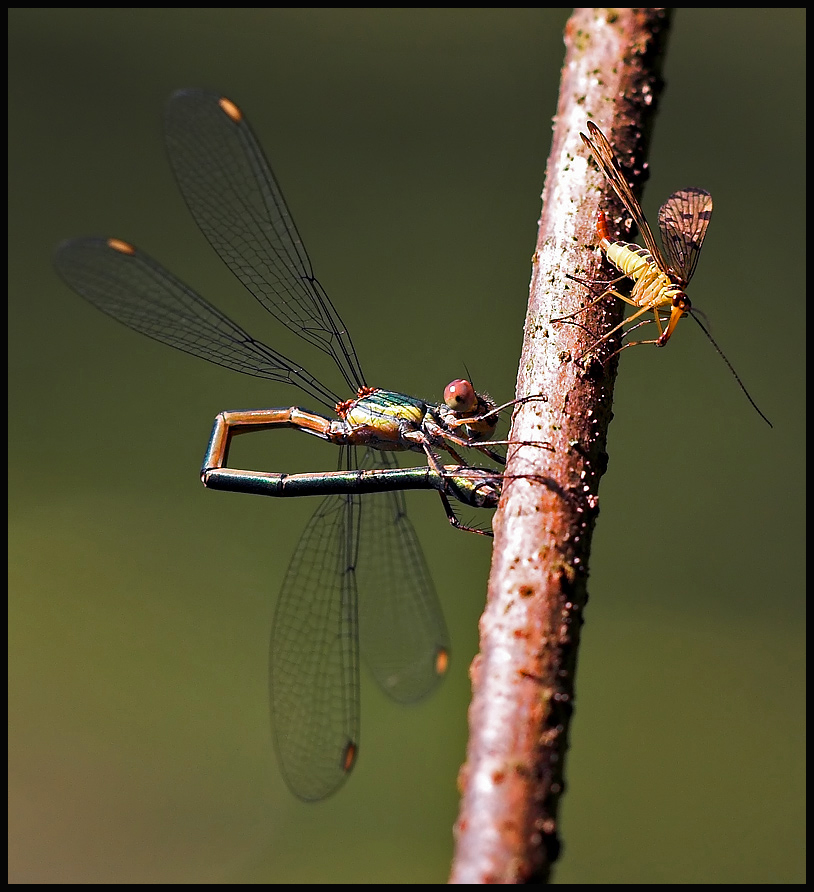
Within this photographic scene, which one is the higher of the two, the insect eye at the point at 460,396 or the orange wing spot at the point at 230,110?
the orange wing spot at the point at 230,110

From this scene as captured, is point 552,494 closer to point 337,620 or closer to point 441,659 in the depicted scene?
point 337,620

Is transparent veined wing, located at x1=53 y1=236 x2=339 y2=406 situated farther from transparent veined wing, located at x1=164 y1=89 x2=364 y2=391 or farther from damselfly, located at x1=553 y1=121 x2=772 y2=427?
damselfly, located at x1=553 y1=121 x2=772 y2=427

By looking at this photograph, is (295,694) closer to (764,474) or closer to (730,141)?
(764,474)

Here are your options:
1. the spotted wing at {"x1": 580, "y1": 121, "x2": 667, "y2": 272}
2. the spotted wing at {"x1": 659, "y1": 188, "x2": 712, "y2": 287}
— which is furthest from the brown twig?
the spotted wing at {"x1": 659, "y1": 188, "x2": 712, "y2": 287}

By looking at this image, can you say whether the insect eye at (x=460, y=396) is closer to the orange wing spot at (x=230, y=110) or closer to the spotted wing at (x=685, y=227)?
the spotted wing at (x=685, y=227)

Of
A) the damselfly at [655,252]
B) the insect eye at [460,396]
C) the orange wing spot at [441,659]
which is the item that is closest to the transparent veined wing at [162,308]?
the insect eye at [460,396]

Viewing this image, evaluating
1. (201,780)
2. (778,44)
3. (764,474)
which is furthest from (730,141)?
(201,780)

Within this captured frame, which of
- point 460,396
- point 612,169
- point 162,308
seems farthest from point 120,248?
point 612,169
